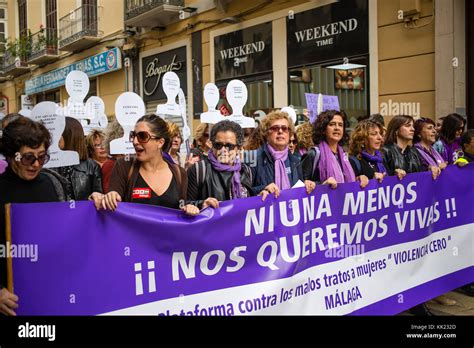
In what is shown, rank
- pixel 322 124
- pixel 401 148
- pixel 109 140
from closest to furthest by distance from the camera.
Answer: pixel 322 124
pixel 109 140
pixel 401 148

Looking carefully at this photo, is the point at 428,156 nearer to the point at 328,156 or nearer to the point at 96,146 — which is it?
the point at 328,156

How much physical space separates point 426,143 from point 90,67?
1187 centimetres

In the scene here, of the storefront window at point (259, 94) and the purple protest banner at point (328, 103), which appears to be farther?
the storefront window at point (259, 94)

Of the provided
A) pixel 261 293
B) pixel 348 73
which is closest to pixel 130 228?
pixel 261 293

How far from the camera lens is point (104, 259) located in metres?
2.55

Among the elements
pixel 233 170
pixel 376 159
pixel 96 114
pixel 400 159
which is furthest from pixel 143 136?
pixel 400 159

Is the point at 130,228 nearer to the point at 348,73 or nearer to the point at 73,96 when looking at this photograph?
the point at 73,96

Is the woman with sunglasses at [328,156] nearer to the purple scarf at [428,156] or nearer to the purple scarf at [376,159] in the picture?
the purple scarf at [376,159]

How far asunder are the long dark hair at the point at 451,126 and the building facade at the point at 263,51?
1.79m

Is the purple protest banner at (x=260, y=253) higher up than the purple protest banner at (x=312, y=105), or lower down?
lower down

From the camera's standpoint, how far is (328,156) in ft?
13.3

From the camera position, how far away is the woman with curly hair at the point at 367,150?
4.28 meters

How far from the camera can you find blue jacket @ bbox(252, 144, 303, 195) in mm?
3836

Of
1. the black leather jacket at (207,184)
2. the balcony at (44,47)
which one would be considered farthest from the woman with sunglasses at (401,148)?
the balcony at (44,47)
